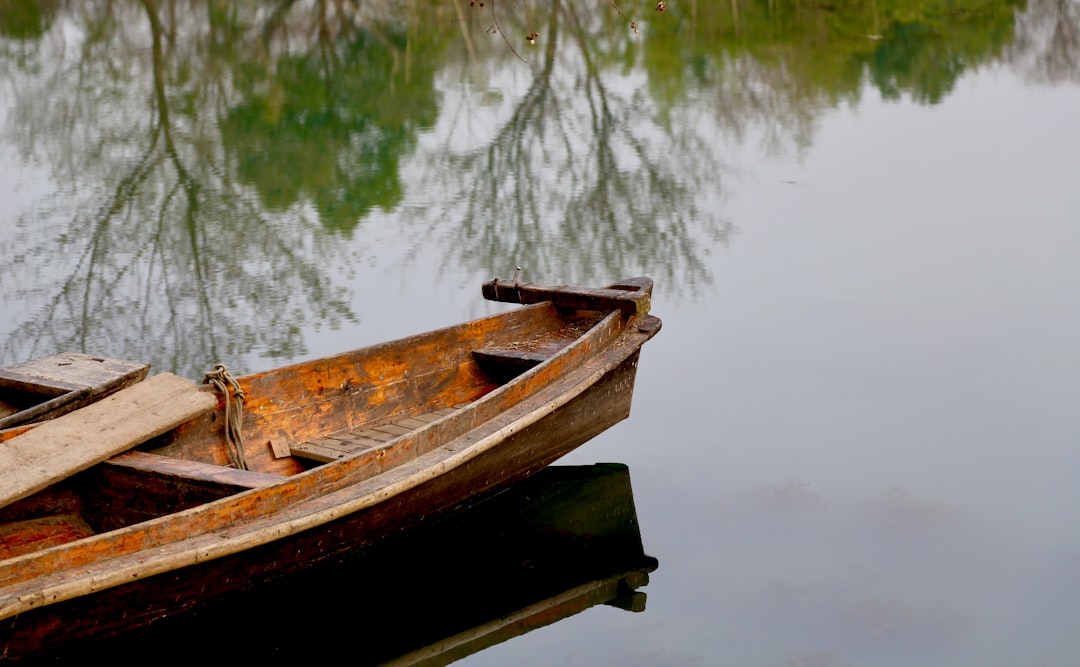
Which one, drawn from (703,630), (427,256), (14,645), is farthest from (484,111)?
(14,645)

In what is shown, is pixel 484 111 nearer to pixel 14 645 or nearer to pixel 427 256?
pixel 427 256

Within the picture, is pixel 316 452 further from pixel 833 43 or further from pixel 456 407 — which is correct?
pixel 833 43

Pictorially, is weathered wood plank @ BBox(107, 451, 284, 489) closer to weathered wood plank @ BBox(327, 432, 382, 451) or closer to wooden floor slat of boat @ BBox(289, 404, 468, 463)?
wooden floor slat of boat @ BBox(289, 404, 468, 463)

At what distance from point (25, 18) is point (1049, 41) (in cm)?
1600

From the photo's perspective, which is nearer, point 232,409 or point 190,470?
point 190,470

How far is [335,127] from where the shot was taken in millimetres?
15109

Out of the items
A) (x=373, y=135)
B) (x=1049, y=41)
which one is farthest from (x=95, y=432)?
(x=1049, y=41)

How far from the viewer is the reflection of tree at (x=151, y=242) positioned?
345 inches

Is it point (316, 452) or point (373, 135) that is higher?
point (373, 135)

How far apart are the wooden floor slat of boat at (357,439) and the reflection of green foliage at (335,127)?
519cm

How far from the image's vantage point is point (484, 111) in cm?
1575

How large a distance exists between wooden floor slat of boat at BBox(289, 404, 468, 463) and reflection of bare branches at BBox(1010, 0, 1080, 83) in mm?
13853

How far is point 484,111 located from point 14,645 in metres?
12.2

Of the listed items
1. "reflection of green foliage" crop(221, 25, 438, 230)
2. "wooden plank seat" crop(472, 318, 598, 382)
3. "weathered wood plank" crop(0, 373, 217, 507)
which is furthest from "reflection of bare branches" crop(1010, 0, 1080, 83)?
"weathered wood plank" crop(0, 373, 217, 507)
